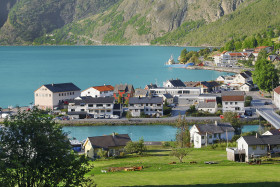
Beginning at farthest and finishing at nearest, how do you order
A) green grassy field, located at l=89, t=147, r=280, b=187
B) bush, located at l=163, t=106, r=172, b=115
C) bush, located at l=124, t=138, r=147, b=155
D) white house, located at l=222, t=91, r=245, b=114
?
bush, located at l=163, t=106, r=172, b=115 < white house, located at l=222, t=91, r=245, b=114 < bush, located at l=124, t=138, r=147, b=155 < green grassy field, located at l=89, t=147, r=280, b=187

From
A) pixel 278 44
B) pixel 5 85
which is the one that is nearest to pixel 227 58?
pixel 278 44

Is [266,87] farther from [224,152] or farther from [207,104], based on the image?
[224,152]

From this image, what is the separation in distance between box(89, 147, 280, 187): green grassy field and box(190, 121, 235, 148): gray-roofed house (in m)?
4.14

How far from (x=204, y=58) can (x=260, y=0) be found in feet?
191

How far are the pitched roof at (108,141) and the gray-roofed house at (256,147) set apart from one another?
693 cm

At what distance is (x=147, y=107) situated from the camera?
39281mm

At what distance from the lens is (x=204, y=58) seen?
332ft

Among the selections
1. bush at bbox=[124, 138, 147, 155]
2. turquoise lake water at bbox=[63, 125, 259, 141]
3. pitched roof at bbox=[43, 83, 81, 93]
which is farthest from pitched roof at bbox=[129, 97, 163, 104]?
bush at bbox=[124, 138, 147, 155]

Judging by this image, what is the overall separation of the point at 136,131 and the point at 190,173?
16.6 m

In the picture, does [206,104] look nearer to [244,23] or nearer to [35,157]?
[35,157]

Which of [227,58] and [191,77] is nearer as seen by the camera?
[191,77]

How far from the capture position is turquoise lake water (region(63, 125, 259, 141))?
108 feet

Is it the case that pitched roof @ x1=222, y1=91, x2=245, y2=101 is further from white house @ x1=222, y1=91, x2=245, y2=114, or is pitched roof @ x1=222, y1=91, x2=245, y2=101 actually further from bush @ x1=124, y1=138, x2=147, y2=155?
bush @ x1=124, y1=138, x2=147, y2=155

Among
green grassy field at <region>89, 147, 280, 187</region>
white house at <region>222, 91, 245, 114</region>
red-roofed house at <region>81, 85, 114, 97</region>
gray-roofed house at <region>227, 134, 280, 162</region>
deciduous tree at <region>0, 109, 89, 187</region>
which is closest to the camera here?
deciduous tree at <region>0, 109, 89, 187</region>
